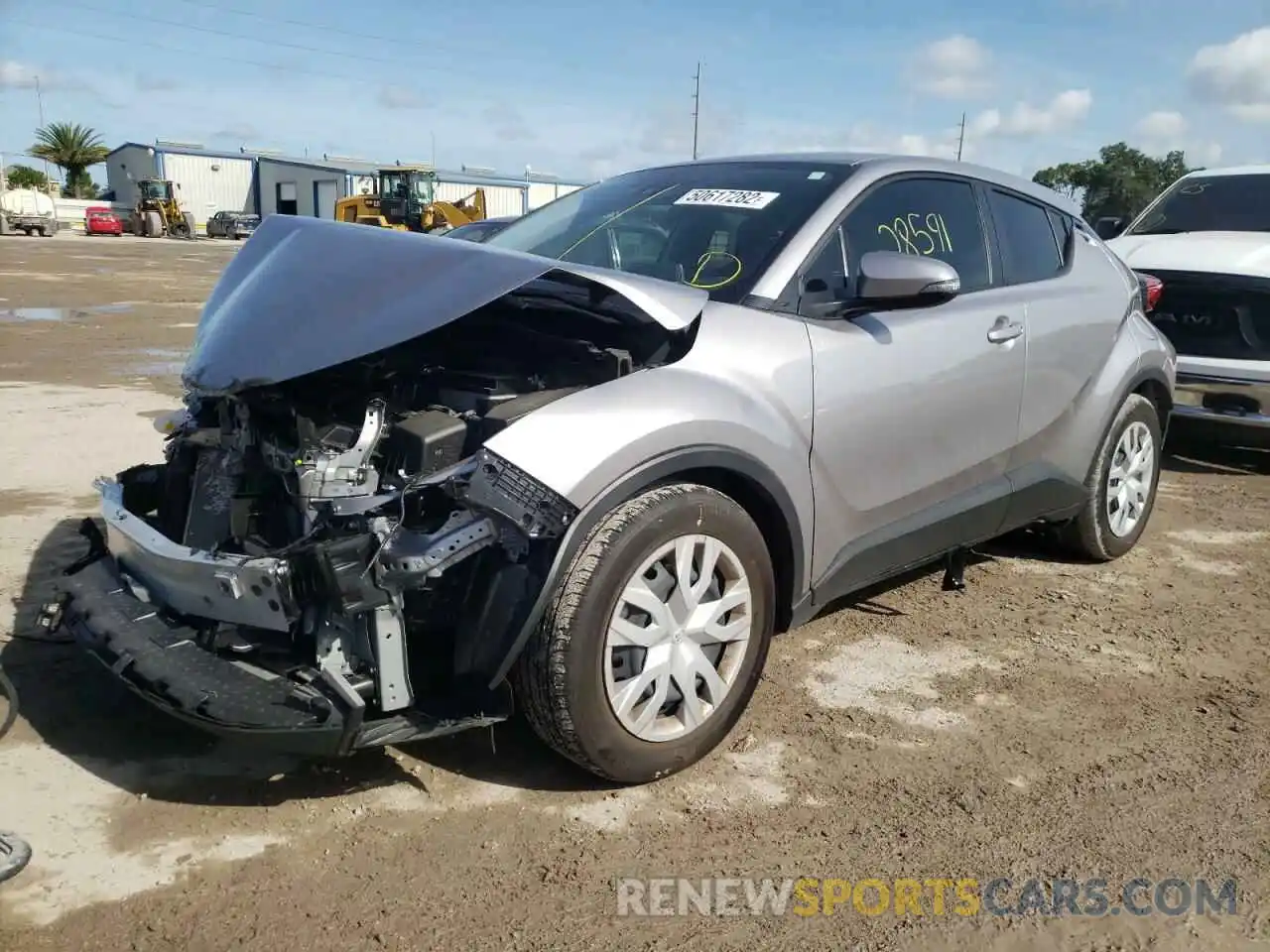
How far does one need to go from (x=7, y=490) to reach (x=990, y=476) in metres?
4.87

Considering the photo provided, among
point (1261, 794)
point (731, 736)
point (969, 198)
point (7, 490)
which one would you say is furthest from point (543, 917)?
point (7, 490)

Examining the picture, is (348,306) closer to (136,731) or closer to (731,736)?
(136,731)

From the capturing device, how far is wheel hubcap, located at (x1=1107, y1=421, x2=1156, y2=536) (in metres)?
4.75

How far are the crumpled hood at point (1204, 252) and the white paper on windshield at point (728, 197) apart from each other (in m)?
4.28

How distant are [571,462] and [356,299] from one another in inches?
33.3

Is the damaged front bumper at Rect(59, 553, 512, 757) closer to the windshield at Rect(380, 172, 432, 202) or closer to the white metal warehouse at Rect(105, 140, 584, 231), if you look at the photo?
the windshield at Rect(380, 172, 432, 202)

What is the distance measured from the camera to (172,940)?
2.23 m

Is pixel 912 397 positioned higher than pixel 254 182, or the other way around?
pixel 254 182

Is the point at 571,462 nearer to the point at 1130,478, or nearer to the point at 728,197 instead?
the point at 728,197

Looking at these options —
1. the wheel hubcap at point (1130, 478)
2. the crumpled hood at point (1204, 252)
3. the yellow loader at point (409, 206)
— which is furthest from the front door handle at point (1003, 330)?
the yellow loader at point (409, 206)

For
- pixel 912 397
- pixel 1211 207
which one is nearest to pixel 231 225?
pixel 1211 207

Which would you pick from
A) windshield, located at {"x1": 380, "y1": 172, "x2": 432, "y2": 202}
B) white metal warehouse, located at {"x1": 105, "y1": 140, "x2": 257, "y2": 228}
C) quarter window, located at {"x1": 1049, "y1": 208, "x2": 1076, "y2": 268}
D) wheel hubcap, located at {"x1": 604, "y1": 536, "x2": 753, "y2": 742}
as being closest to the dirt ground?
wheel hubcap, located at {"x1": 604, "y1": 536, "x2": 753, "y2": 742}

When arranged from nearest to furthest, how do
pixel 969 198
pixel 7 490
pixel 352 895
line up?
1. pixel 352 895
2. pixel 969 198
3. pixel 7 490

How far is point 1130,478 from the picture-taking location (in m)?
4.86
